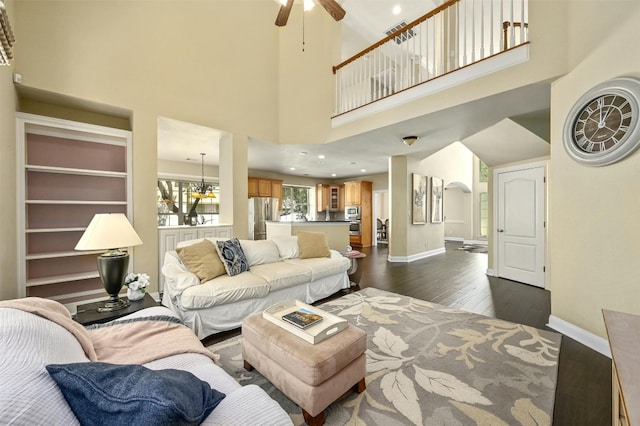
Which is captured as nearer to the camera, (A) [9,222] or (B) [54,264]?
(A) [9,222]

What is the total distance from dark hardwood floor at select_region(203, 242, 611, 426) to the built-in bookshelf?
212 centimetres

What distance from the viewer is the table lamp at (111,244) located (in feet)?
6.48

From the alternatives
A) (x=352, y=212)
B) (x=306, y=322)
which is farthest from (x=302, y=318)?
(x=352, y=212)

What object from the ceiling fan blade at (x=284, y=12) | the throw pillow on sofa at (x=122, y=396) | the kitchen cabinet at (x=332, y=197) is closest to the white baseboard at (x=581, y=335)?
the throw pillow on sofa at (x=122, y=396)

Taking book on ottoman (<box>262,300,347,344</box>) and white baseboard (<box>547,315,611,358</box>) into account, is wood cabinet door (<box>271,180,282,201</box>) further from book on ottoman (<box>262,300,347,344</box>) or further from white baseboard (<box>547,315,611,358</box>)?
white baseboard (<box>547,315,611,358</box>)

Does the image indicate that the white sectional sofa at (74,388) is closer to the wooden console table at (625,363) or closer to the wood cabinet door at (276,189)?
the wooden console table at (625,363)

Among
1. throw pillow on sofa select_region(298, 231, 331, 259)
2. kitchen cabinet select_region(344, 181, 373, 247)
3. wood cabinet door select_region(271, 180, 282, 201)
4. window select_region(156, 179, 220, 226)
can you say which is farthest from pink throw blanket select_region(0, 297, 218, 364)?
kitchen cabinet select_region(344, 181, 373, 247)

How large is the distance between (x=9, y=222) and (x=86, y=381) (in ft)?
9.11

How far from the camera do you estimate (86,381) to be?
0.69 m

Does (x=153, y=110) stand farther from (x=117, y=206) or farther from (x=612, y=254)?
(x=612, y=254)

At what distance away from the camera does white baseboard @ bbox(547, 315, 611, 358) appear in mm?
2156

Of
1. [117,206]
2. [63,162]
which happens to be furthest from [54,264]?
[63,162]

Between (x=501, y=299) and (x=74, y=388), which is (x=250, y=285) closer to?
(x=74, y=388)

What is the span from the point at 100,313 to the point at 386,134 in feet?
14.5
